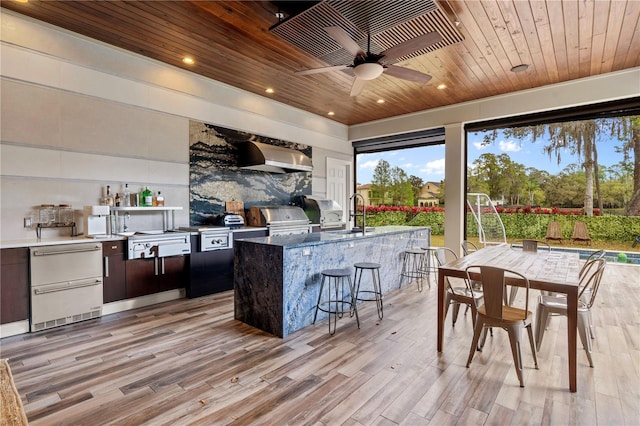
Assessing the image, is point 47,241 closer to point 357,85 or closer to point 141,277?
point 141,277

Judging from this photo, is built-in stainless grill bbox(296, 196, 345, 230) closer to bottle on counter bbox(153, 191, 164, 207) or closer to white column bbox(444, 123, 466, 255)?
white column bbox(444, 123, 466, 255)

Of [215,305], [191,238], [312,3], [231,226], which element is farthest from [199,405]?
[312,3]

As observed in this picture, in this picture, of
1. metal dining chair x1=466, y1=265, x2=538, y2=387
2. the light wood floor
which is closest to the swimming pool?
the light wood floor

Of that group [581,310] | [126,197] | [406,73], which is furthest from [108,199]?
[581,310]

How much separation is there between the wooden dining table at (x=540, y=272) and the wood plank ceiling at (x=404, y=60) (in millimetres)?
2335

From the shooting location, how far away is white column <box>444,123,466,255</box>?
19.5ft

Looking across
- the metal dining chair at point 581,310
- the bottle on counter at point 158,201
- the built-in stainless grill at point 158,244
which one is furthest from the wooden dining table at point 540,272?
the bottle on counter at point 158,201

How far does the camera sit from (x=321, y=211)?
6371mm

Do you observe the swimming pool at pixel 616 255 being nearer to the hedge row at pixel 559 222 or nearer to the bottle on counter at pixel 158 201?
the hedge row at pixel 559 222

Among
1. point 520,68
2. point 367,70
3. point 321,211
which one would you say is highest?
point 520,68

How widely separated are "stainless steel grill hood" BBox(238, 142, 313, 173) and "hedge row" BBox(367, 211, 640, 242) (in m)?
3.24

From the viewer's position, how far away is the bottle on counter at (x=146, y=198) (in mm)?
4141

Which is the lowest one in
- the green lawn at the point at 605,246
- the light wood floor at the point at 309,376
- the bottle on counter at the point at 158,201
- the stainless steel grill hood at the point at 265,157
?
the light wood floor at the point at 309,376

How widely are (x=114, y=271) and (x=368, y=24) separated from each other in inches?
151
